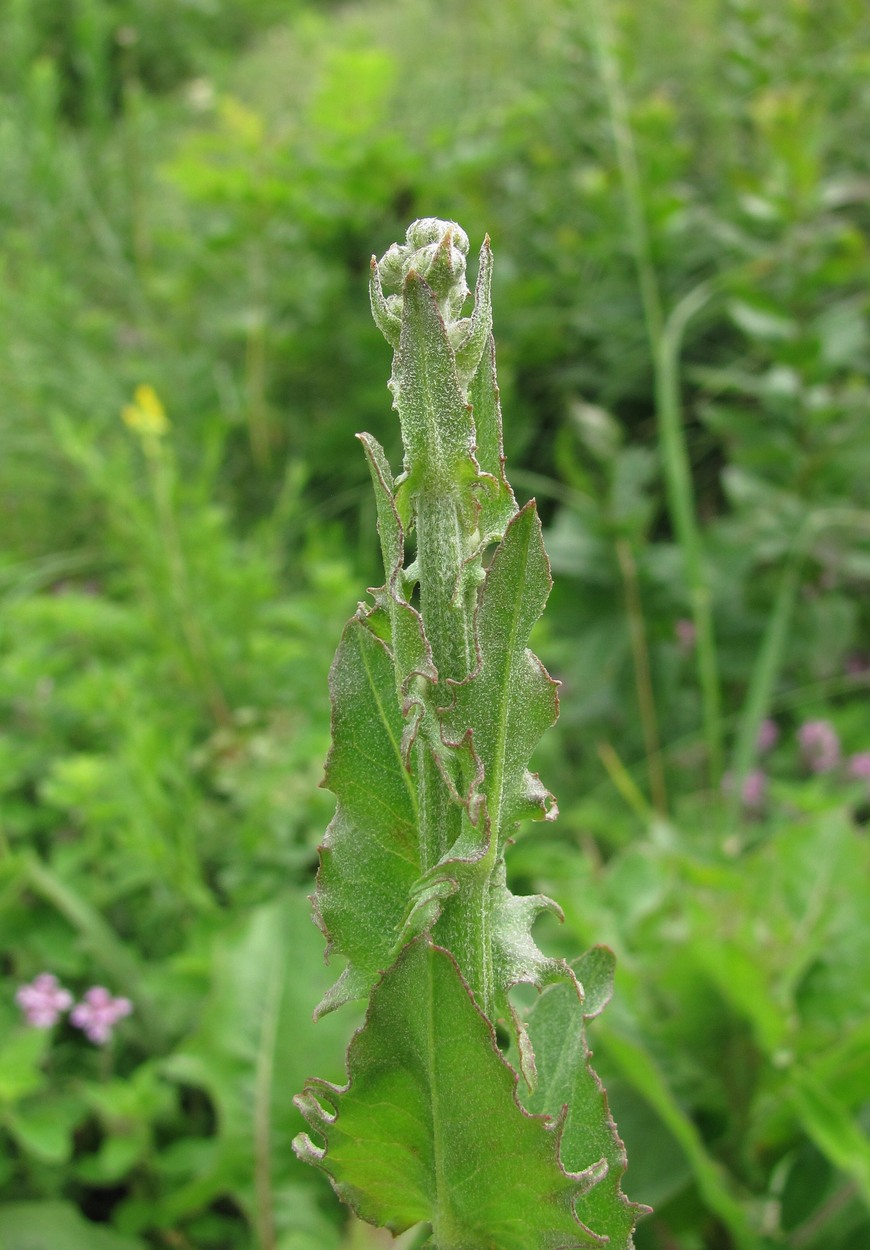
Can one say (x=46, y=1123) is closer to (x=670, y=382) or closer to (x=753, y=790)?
(x=753, y=790)

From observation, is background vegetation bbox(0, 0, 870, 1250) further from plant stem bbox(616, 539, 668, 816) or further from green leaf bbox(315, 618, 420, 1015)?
green leaf bbox(315, 618, 420, 1015)

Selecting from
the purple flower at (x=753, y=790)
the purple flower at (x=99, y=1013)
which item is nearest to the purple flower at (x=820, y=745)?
the purple flower at (x=753, y=790)

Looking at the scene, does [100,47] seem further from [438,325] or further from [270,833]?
[438,325]

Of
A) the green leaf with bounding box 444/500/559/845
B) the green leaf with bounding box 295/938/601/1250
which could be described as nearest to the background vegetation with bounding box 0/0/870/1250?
the green leaf with bounding box 295/938/601/1250

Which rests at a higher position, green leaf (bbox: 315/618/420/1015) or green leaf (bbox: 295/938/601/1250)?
green leaf (bbox: 315/618/420/1015)

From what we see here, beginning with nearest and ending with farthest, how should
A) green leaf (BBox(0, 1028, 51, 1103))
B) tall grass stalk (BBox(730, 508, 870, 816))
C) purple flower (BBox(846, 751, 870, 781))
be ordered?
green leaf (BBox(0, 1028, 51, 1103)), tall grass stalk (BBox(730, 508, 870, 816)), purple flower (BBox(846, 751, 870, 781))

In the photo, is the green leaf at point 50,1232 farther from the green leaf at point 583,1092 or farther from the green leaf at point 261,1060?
the green leaf at point 583,1092
